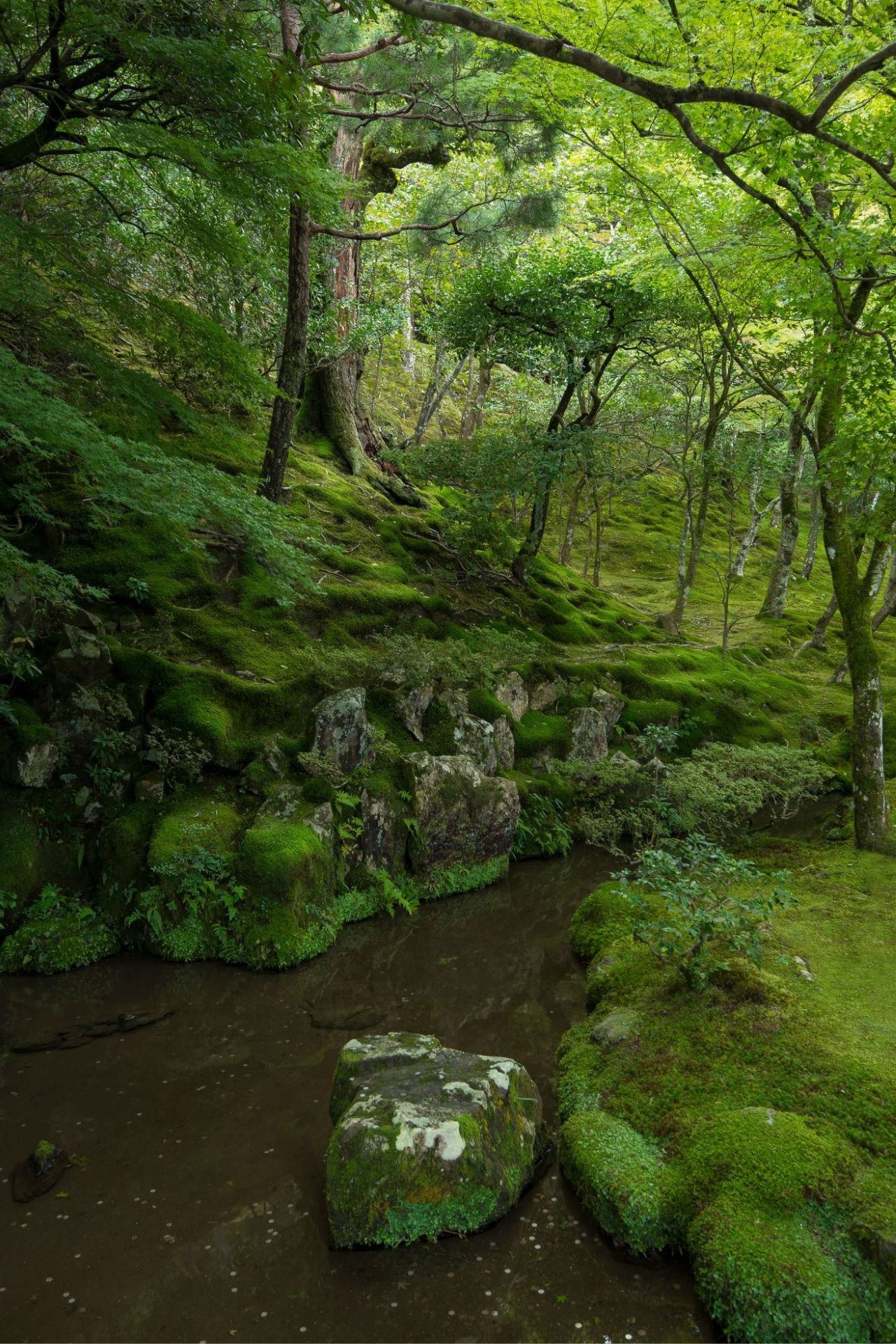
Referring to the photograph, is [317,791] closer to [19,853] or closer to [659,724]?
[19,853]

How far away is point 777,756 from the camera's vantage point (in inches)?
433

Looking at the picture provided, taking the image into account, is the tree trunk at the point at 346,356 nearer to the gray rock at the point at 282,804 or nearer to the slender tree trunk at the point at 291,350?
the slender tree trunk at the point at 291,350

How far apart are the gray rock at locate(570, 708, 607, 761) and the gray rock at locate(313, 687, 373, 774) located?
4.28 metres

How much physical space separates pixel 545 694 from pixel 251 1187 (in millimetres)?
9173

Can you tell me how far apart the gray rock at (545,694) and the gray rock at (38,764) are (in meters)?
7.39

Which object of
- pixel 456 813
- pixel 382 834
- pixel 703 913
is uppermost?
pixel 703 913

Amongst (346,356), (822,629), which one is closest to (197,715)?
(346,356)

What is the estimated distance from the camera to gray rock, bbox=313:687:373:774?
927cm

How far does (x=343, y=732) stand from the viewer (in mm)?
9375

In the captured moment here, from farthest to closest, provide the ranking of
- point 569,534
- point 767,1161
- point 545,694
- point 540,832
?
1. point 569,534
2. point 545,694
3. point 540,832
4. point 767,1161

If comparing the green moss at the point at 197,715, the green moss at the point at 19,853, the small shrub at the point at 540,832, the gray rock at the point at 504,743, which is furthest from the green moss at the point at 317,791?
the gray rock at the point at 504,743

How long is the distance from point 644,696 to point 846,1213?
10.5m

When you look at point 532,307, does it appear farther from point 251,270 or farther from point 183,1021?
point 183,1021

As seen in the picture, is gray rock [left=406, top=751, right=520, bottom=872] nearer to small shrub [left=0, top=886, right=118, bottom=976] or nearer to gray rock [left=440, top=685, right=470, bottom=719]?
gray rock [left=440, top=685, right=470, bottom=719]
